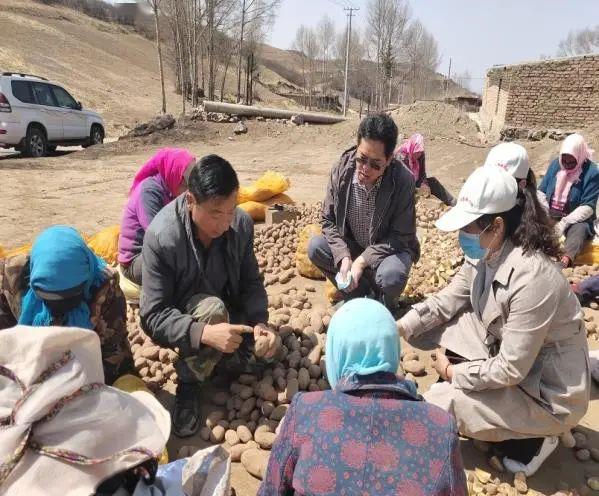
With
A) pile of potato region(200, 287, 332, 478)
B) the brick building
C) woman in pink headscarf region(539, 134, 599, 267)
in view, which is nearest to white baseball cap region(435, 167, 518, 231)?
pile of potato region(200, 287, 332, 478)

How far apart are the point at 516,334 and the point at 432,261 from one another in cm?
247

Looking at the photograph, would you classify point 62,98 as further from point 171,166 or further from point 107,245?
point 171,166

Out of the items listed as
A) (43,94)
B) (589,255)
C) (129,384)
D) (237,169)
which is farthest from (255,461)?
(43,94)

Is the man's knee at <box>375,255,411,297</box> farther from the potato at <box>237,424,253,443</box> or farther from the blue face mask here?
the potato at <box>237,424,253,443</box>

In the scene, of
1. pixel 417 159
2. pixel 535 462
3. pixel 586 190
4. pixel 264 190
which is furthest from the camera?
pixel 417 159

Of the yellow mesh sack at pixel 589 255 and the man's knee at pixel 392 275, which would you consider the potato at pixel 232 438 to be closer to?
the man's knee at pixel 392 275

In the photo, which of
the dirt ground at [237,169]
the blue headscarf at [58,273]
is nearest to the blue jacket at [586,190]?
the dirt ground at [237,169]

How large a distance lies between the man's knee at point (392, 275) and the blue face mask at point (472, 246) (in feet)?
2.98

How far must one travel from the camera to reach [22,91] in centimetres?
940

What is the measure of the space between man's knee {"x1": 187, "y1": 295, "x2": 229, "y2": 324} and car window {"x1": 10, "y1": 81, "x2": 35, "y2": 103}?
28.6 ft

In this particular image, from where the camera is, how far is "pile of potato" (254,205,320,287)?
4086 millimetres

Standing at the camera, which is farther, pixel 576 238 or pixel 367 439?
pixel 576 238

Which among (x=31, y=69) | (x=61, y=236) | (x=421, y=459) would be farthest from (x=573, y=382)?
(x=31, y=69)

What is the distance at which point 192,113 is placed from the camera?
14.3 meters
